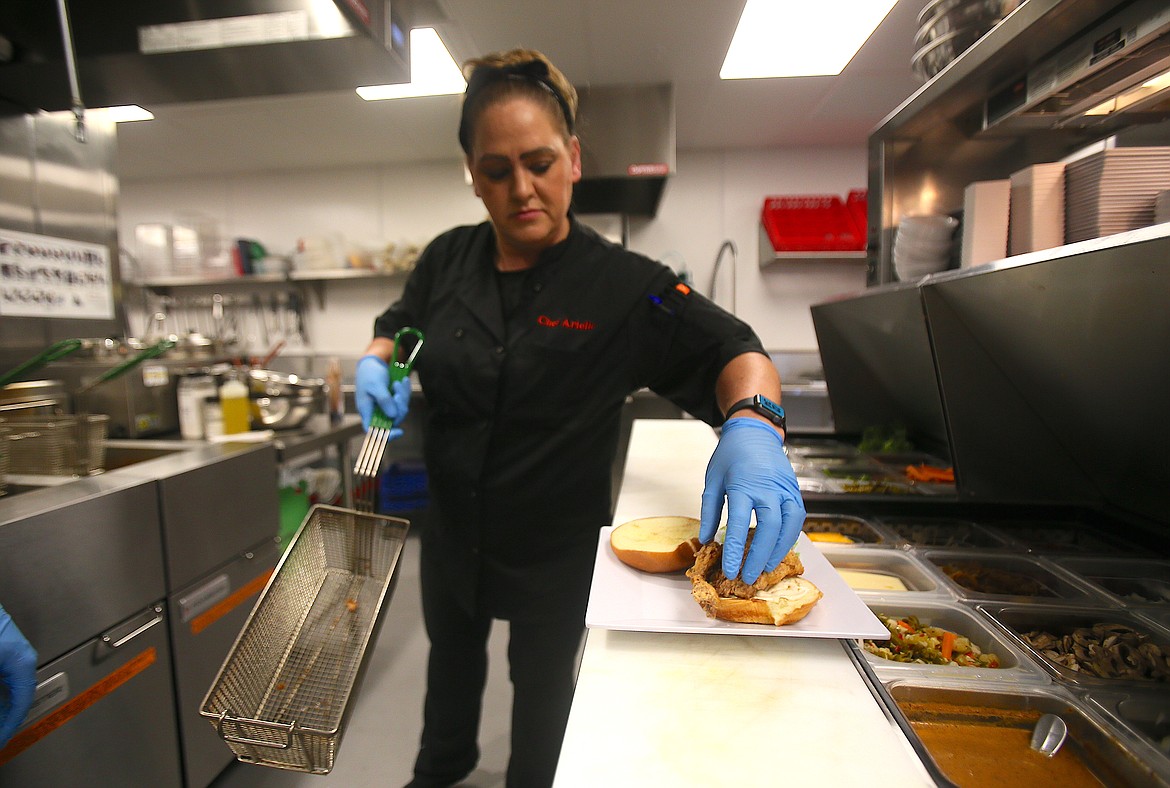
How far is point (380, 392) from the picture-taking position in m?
1.39

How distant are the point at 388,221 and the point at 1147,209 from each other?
4.55m

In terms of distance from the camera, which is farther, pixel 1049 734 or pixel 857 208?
pixel 857 208

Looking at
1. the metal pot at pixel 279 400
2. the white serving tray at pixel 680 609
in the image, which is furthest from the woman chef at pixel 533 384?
the metal pot at pixel 279 400

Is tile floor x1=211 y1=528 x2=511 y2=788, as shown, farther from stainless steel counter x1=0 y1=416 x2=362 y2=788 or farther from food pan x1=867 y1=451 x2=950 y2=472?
food pan x1=867 y1=451 x2=950 y2=472

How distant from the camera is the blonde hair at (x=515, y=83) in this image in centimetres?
125

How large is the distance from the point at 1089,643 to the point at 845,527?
1.71ft

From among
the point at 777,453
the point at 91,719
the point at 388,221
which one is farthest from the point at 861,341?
the point at 388,221

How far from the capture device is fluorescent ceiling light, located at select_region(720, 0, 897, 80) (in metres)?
2.35

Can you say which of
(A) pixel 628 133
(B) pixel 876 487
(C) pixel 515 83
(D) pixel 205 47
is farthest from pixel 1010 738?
(A) pixel 628 133

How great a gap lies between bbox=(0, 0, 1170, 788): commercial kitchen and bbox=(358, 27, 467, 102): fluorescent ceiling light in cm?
5

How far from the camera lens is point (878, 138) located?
161cm

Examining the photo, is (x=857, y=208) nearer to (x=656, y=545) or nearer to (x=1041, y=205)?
(x=1041, y=205)

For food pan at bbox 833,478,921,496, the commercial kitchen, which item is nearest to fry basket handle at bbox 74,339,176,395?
the commercial kitchen

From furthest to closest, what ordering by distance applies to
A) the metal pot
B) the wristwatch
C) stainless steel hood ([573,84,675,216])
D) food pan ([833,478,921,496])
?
stainless steel hood ([573,84,675,216]), the metal pot, food pan ([833,478,921,496]), the wristwatch
